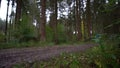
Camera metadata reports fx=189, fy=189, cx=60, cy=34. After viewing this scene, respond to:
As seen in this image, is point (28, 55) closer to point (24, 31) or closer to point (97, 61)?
point (97, 61)

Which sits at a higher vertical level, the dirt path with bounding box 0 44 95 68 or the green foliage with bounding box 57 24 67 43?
the green foliage with bounding box 57 24 67 43

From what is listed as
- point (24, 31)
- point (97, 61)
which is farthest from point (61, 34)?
point (97, 61)

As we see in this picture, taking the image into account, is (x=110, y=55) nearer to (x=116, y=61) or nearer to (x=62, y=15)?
(x=116, y=61)

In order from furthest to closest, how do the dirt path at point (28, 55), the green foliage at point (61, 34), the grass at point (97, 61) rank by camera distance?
the green foliage at point (61, 34), the dirt path at point (28, 55), the grass at point (97, 61)

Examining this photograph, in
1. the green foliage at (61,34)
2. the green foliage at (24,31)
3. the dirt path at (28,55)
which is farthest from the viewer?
the green foliage at (61,34)

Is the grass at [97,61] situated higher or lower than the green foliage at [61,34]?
lower

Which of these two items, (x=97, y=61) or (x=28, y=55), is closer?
(x=97, y=61)

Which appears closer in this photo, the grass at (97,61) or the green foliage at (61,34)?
the grass at (97,61)

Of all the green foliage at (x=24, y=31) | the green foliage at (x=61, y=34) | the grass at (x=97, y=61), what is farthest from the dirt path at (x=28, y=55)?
the green foliage at (x=61, y=34)

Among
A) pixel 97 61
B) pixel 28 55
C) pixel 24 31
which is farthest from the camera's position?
pixel 24 31

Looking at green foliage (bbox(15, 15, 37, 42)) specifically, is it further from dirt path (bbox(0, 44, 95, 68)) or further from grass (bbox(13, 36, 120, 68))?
grass (bbox(13, 36, 120, 68))

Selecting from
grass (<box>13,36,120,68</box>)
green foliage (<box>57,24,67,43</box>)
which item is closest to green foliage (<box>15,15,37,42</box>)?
green foliage (<box>57,24,67,43</box>)

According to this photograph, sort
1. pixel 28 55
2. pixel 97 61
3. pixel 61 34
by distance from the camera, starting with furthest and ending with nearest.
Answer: pixel 61 34 → pixel 28 55 → pixel 97 61

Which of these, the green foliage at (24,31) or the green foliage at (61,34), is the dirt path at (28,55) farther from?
the green foliage at (61,34)
